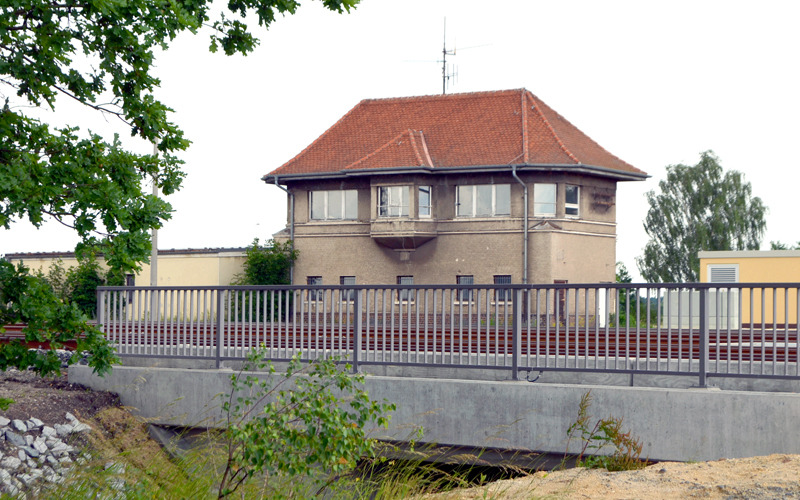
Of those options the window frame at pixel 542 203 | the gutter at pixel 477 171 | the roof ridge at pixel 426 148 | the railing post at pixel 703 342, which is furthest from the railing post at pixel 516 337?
the roof ridge at pixel 426 148

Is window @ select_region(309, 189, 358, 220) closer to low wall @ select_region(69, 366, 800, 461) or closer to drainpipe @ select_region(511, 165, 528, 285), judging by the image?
drainpipe @ select_region(511, 165, 528, 285)

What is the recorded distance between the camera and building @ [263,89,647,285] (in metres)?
43.1

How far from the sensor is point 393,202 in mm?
44562

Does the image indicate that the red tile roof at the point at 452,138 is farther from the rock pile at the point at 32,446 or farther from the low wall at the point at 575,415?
the low wall at the point at 575,415

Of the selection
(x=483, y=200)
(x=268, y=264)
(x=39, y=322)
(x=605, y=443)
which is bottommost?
(x=605, y=443)

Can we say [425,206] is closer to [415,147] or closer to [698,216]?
[415,147]

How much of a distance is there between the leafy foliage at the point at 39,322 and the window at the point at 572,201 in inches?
1431

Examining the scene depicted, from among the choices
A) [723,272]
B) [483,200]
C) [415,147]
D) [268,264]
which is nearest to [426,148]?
[415,147]

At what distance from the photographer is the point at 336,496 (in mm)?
7512

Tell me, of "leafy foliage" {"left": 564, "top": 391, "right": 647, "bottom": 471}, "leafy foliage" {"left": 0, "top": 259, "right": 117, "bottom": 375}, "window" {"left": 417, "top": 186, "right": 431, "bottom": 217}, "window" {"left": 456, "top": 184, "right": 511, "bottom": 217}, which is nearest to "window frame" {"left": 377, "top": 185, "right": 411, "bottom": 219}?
"window" {"left": 417, "top": 186, "right": 431, "bottom": 217}

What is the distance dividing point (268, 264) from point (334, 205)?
416cm

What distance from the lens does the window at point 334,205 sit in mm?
46031

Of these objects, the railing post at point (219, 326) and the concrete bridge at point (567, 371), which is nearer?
the concrete bridge at point (567, 371)

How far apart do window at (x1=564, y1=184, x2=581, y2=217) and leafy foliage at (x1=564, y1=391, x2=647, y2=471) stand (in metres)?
33.9
